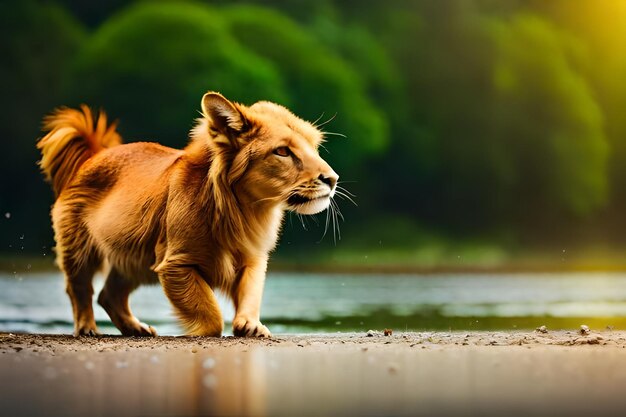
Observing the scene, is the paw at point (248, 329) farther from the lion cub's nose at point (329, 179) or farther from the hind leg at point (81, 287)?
the hind leg at point (81, 287)

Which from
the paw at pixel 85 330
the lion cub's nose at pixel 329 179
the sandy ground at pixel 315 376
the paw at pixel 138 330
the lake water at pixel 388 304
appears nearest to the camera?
the sandy ground at pixel 315 376

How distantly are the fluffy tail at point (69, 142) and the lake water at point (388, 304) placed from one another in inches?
31.4

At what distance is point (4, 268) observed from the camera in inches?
577

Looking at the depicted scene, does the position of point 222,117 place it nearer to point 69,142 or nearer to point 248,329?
point 248,329

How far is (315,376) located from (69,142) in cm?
318

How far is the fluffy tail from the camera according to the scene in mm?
6445

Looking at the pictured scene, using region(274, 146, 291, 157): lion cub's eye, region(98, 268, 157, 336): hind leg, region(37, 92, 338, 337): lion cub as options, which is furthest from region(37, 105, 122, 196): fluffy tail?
region(274, 146, 291, 157): lion cub's eye

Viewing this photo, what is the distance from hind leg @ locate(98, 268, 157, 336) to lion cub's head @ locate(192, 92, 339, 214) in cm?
131

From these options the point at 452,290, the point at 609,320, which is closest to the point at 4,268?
the point at 452,290

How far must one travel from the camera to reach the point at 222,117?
5336 mm

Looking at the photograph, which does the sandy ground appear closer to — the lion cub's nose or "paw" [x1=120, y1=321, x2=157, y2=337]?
"paw" [x1=120, y1=321, x2=157, y2=337]

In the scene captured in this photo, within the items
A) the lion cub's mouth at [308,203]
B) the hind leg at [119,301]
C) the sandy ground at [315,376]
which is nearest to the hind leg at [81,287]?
the hind leg at [119,301]

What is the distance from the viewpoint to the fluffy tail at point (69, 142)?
21.1 ft

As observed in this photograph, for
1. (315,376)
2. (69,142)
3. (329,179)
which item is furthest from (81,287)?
(315,376)
